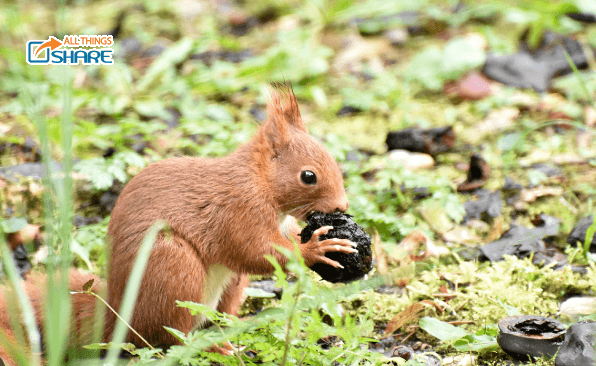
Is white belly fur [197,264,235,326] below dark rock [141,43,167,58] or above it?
below

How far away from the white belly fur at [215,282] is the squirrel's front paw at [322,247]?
362mm

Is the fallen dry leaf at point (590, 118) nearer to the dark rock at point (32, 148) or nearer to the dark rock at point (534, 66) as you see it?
the dark rock at point (534, 66)

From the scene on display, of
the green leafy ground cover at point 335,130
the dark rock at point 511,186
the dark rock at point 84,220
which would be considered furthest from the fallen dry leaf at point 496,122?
the dark rock at point 84,220

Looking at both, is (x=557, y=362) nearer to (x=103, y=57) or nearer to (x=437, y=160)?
(x=437, y=160)

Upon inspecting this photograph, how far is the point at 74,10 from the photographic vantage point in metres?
6.93

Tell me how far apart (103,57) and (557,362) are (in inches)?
127

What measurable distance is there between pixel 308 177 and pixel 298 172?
0.16 ft

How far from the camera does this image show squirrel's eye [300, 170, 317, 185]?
251 centimetres

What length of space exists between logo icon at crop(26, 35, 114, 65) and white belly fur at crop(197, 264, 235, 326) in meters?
1.72

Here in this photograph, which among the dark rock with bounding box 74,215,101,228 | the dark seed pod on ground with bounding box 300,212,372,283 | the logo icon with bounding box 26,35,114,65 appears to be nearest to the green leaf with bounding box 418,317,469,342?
the dark seed pod on ground with bounding box 300,212,372,283

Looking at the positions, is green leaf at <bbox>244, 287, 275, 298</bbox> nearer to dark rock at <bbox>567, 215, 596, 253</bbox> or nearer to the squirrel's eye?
the squirrel's eye

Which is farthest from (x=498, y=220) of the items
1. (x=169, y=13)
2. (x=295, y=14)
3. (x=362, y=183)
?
(x=169, y=13)

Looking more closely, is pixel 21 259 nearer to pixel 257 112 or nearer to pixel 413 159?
pixel 257 112

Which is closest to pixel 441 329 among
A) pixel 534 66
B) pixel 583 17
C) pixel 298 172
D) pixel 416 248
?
pixel 416 248
